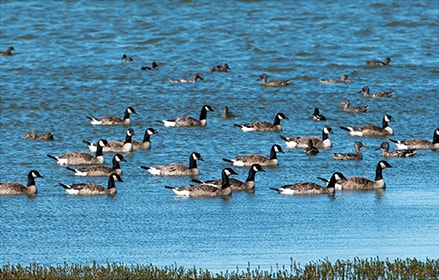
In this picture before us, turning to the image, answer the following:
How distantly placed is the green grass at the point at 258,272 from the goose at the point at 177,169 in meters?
8.57

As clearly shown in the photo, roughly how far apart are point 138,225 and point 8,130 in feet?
37.8

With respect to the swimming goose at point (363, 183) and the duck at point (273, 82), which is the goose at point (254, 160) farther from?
the duck at point (273, 82)

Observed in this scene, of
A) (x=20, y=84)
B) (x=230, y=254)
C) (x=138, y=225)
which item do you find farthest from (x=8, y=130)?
(x=230, y=254)

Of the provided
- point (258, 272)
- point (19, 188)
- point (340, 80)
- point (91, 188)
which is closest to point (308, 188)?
point (91, 188)

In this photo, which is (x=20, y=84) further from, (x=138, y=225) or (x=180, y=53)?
(x=138, y=225)

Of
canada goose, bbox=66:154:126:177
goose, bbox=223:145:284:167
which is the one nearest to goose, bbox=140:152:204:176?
canada goose, bbox=66:154:126:177

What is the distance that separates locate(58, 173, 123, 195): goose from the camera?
2155 centimetres

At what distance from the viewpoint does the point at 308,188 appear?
2147 cm

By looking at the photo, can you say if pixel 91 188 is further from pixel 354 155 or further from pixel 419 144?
pixel 419 144

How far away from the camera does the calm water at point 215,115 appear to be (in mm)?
17406

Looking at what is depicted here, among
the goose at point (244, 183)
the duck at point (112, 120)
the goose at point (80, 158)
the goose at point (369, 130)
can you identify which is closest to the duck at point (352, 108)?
the goose at point (369, 130)

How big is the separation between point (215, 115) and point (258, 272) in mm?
17397

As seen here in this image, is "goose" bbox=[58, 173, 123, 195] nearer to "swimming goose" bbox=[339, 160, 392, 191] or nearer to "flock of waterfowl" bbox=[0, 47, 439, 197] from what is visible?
"flock of waterfowl" bbox=[0, 47, 439, 197]

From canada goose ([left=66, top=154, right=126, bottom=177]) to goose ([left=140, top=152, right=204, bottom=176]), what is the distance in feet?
2.18
